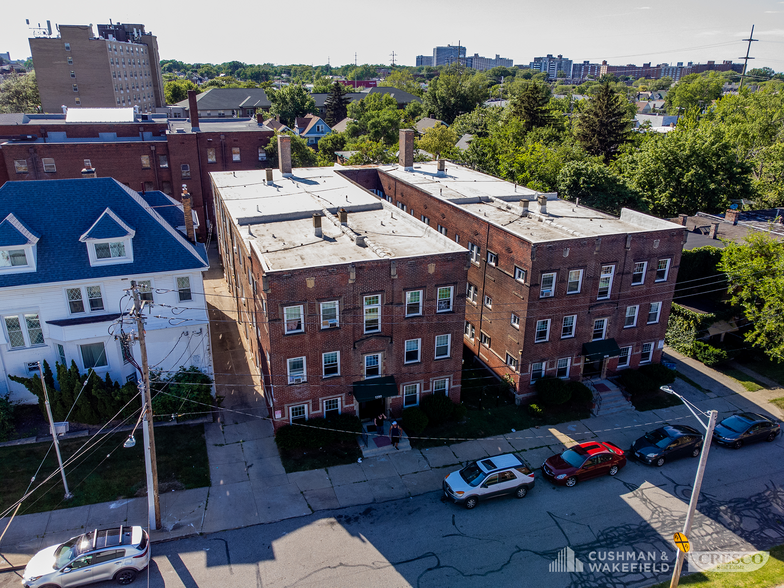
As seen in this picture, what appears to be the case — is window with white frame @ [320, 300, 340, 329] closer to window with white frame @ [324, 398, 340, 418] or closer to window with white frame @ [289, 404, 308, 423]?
window with white frame @ [324, 398, 340, 418]

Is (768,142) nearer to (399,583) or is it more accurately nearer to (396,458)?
(396,458)

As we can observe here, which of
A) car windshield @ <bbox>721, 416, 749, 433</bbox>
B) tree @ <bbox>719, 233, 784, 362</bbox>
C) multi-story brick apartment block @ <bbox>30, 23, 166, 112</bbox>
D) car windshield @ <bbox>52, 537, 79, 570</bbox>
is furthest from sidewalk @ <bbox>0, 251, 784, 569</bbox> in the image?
multi-story brick apartment block @ <bbox>30, 23, 166, 112</bbox>

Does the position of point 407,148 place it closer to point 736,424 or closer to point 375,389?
point 375,389

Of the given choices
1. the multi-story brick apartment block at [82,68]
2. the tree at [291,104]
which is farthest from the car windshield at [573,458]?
the multi-story brick apartment block at [82,68]

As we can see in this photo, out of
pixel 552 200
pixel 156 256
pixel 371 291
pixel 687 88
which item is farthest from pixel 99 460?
pixel 687 88

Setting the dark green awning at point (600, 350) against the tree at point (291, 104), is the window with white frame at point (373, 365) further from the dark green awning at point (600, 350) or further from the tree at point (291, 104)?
the tree at point (291, 104)

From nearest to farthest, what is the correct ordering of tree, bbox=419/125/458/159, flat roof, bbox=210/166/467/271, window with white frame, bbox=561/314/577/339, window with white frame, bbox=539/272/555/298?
flat roof, bbox=210/166/467/271 → window with white frame, bbox=539/272/555/298 → window with white frame, bbox=561/314/577/339 → tree, bbox=419/125/458/159

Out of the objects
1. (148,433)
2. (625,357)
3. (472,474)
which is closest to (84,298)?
(148,433)
